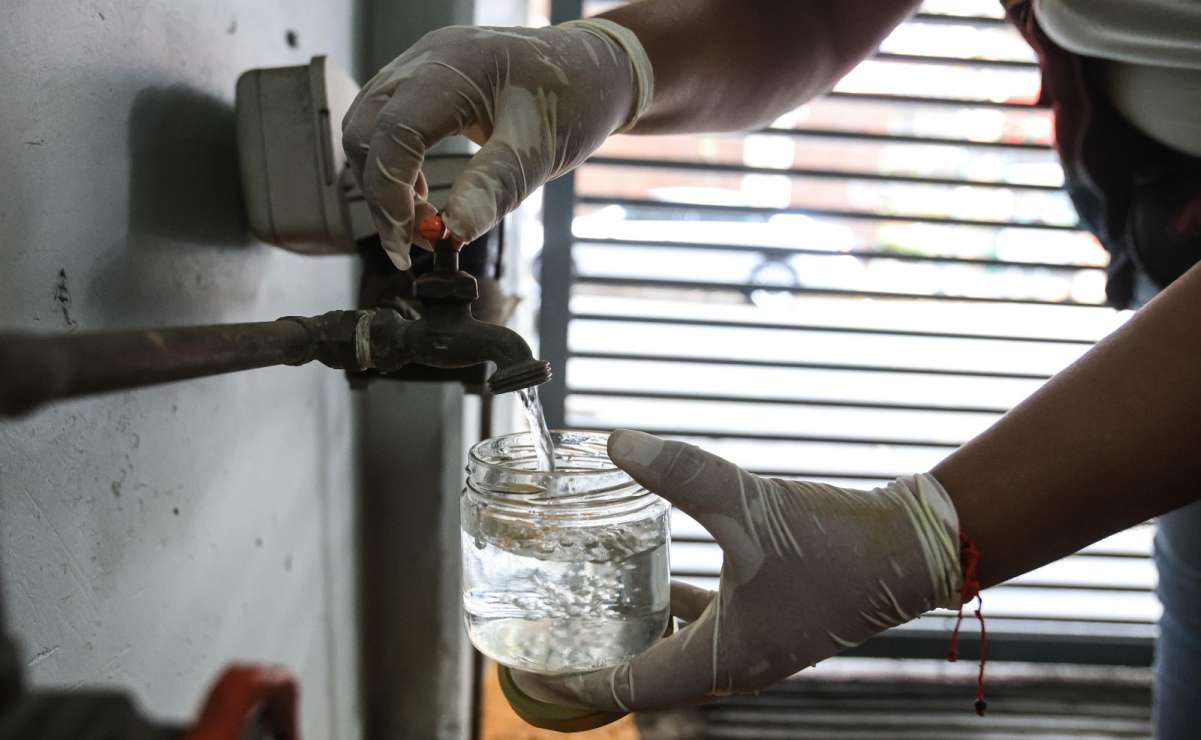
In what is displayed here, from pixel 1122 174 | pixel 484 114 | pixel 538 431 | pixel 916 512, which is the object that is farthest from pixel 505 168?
pixel 1122 174

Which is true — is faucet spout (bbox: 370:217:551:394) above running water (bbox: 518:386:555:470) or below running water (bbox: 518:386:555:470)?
above

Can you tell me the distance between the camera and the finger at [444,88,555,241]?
72 centimetres

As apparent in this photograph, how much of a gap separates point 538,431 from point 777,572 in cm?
26

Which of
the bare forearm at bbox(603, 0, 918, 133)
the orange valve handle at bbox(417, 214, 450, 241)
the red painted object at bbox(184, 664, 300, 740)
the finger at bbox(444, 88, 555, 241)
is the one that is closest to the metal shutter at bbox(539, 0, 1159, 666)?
the bare forearm at bbox(603, 0, 918, 133)

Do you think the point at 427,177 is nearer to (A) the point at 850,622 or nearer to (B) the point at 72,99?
(B) the point at 72,99

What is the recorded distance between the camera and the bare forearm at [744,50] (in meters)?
1.01

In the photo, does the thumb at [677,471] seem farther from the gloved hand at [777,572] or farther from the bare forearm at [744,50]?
the bare forearm at [744,50]

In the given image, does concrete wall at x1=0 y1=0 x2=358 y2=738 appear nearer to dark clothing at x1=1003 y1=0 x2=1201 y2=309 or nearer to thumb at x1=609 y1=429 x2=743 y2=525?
thumb at x1=609 y1=429 x2=743 y2=525

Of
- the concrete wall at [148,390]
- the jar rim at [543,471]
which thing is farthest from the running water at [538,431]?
the concrete wall at [148,390]

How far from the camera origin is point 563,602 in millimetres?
792

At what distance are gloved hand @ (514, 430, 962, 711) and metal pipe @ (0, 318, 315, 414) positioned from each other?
0.98 ft

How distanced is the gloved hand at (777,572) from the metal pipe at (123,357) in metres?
0.30

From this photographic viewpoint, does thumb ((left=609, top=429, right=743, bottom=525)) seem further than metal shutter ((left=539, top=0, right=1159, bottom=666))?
No

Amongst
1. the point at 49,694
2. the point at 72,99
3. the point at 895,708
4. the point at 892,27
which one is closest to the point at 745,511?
the point at 49,694
